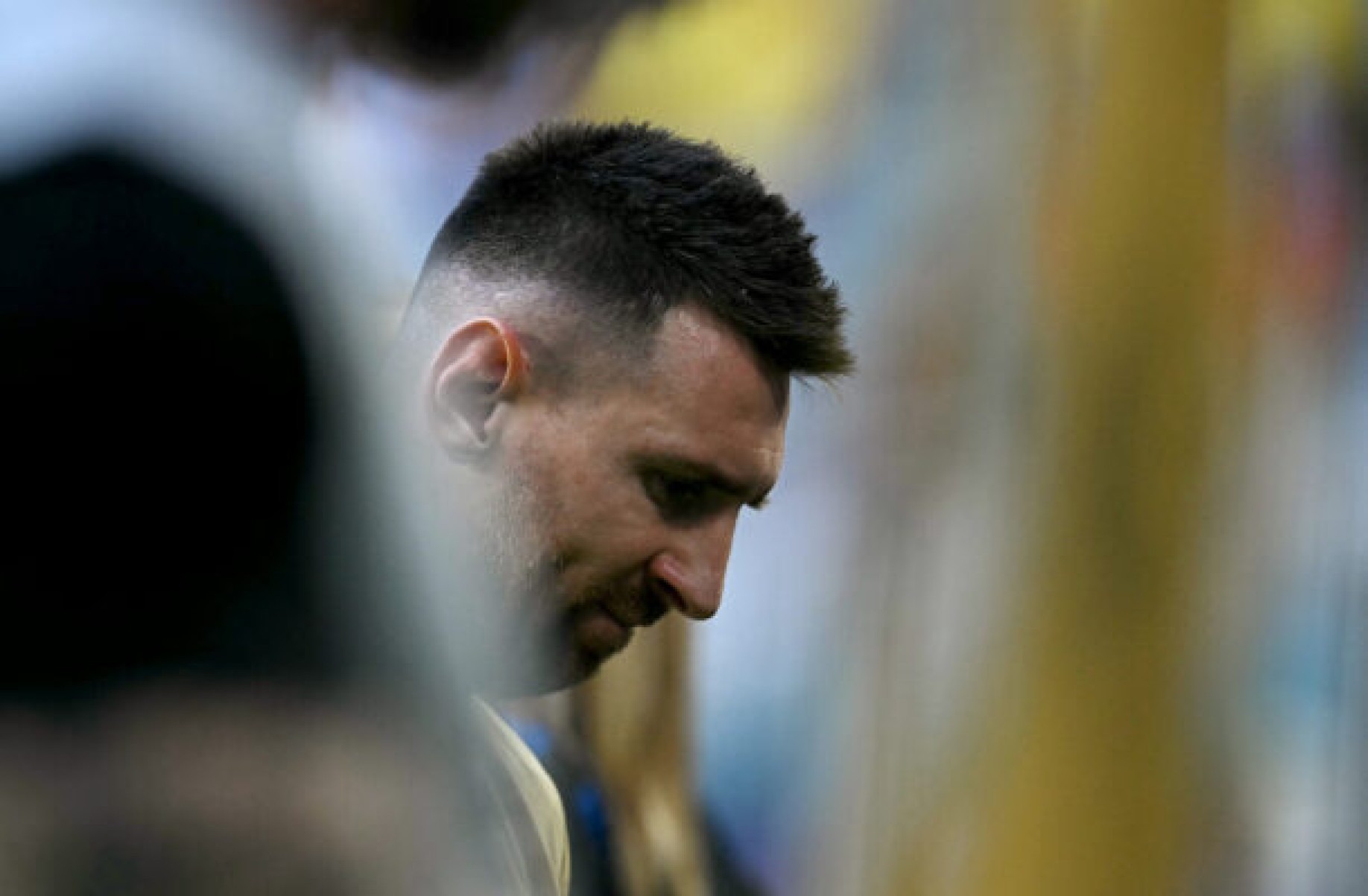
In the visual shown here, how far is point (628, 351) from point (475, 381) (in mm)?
108

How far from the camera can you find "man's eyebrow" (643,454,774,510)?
1143mm

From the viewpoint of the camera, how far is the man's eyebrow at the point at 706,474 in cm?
114

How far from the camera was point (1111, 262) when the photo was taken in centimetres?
215

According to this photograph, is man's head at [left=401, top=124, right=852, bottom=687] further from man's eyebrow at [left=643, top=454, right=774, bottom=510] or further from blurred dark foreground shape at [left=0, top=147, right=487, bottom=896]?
blurred dark foreground shape at [left=0, top=147, right=487, bottom=896]

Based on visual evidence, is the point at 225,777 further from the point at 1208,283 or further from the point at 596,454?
the point at 1208,283

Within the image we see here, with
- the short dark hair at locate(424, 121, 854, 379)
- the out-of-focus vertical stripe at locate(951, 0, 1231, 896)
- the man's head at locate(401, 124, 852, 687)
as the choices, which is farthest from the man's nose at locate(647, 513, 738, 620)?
the out-of-focus vertical stripe at locate(951, 0, 1231, 896)

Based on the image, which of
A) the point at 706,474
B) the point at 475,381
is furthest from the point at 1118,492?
the point at 475,381

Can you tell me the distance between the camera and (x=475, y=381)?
1.06 m

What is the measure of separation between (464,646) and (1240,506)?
1.82m

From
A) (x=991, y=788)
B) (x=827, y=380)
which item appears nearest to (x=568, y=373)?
(x=827, y=380)

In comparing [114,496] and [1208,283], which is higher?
[1208,283]

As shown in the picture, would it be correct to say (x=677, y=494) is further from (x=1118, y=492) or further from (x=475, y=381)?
(x=1118, y=492)

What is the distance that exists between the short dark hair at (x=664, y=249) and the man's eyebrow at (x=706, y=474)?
8 cm

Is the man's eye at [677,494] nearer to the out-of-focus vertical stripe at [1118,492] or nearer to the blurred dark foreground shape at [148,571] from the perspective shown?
the blurred dark foreground shape at [148,571]
